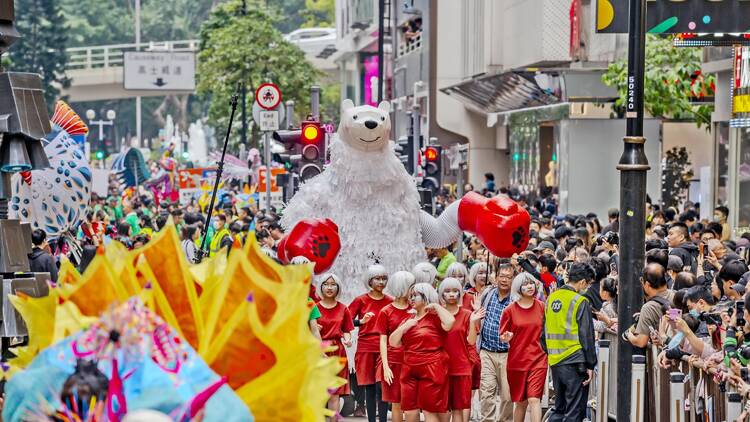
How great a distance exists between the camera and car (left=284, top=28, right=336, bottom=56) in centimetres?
8519

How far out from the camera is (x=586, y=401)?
1281 centimetres

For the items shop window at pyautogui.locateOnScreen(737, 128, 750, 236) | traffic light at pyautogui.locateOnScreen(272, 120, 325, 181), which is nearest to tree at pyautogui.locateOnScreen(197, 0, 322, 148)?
shop window at pyautogui.locateOnScreen(737, 128, 750, 236)

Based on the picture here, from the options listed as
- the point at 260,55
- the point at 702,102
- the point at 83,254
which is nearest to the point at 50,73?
the point at 260,55

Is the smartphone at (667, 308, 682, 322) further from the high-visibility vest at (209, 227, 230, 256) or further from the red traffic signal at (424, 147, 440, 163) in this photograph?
the red traffic signal at (424, 147, 440, 163)

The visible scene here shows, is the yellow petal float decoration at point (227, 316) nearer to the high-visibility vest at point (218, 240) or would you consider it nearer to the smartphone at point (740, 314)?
the smartphone at point (740, 314)

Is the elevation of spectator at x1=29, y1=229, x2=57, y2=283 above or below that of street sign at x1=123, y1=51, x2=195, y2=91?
below

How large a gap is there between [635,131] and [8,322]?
4.72 meters

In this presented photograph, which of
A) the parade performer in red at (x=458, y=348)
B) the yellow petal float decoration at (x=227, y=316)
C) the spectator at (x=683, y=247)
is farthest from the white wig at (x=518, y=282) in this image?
the yellow petal float decoration at (x=227, y=316)

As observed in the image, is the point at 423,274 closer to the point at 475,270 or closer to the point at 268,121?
the point at 475,270

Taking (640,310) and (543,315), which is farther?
(543,315)

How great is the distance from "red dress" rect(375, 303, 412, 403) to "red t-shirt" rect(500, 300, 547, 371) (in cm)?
86

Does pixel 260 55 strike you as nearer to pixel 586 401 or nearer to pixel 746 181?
pixel 746 181

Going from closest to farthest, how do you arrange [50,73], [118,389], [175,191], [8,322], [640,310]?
[118,389] < [8,322] < [640,310] < [175,191] < [50,73]

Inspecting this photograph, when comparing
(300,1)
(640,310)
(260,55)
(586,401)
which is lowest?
(586,401)
